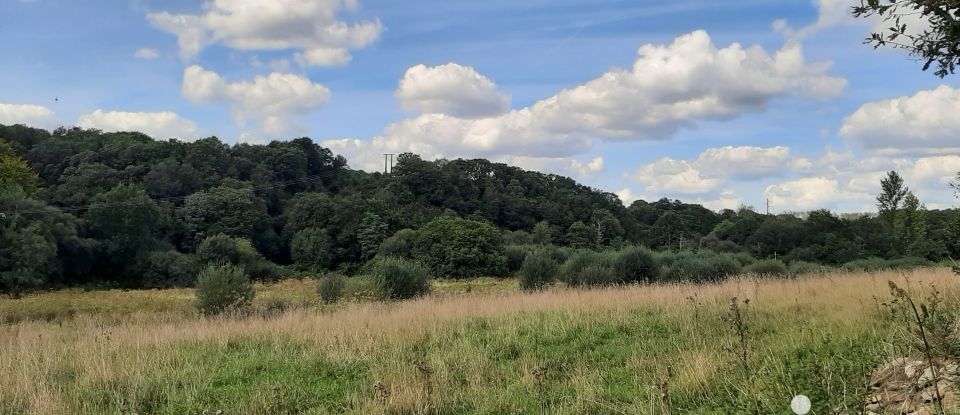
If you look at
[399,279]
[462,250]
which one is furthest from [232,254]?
[399,279]

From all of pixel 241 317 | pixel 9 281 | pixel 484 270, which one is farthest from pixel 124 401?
pixel 9 281

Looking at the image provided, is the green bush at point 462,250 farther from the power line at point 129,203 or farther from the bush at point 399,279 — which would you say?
the power line at point 129,203

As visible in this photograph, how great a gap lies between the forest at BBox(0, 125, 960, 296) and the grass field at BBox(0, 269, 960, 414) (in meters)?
41.6

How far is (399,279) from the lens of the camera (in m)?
23.1

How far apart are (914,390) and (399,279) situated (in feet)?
66.0

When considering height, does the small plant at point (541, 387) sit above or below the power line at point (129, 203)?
below

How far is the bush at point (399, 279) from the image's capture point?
22.5m

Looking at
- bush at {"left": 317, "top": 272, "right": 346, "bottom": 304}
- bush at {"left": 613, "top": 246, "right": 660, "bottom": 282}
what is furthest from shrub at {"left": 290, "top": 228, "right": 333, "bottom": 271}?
bush at {"left": 613, "top": 246, "right": 660, "bottom": 282}

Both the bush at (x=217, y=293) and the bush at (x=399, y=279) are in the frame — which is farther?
the bush at (x=399, y=279)

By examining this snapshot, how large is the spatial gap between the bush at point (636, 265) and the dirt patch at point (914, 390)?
72.0ft

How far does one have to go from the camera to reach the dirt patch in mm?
3855

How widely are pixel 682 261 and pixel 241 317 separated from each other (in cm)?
1976

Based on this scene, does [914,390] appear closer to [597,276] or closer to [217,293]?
[217,293]

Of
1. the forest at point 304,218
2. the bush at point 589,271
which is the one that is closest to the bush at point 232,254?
the forest at point 304,218
